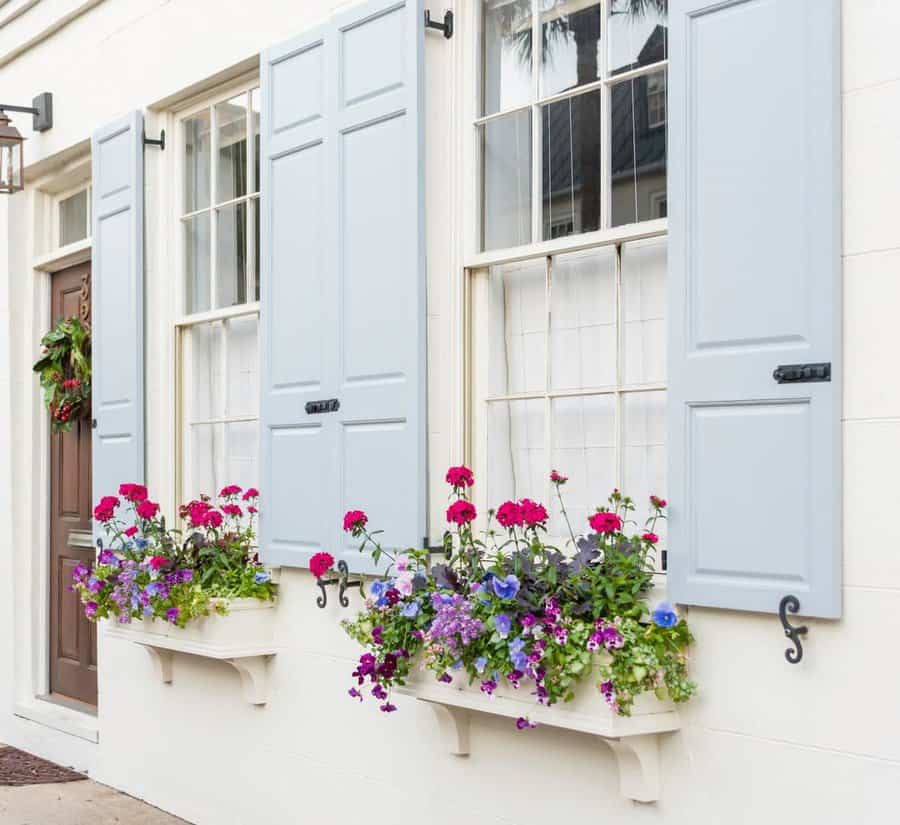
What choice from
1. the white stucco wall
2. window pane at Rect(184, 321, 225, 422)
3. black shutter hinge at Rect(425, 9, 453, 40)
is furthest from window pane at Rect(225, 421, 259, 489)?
black shutter hinge at Rect(425, 9, 453, 40)

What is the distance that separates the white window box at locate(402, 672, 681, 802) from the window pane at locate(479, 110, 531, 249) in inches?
52.6

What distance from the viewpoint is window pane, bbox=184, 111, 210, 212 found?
554cm

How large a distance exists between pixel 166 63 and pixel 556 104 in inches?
90.3

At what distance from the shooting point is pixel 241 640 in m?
4.78

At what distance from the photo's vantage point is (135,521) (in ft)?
17.7

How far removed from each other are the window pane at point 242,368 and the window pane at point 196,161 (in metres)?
0.58

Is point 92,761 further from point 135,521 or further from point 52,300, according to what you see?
point 52,300

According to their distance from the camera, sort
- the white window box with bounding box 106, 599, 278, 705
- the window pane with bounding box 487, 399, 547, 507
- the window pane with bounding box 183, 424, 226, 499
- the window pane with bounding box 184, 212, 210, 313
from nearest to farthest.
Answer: the window pane with bounding box 487, 399, 547, 507 < the white window box with bounding box 106, 599, 278, 705 < the window pane with bounding box 183, 424, 226, 499 < the window pane with bounding box 184, 212, 210, 313

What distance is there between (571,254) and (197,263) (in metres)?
2.20

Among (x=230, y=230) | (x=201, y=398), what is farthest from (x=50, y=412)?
(x=230, y=230)

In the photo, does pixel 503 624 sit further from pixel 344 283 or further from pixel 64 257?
pixel 64 257

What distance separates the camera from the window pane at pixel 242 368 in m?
5.23

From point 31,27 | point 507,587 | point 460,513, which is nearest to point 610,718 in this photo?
point 507,587

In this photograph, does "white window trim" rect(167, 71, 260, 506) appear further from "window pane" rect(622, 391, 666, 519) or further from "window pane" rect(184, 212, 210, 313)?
"window pane" rect(622, 391, 666, 519)
